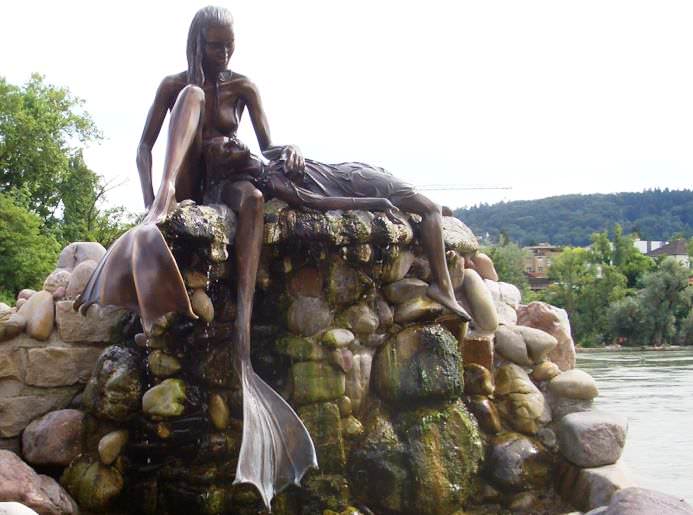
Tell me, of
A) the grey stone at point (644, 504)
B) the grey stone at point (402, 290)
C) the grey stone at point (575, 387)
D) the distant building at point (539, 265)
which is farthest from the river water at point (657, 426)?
the distant building at point (539, 265)

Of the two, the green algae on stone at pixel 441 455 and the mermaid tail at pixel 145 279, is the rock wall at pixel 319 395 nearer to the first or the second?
the green algae on stone at pixel 441 455

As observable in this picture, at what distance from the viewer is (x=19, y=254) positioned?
808 inches

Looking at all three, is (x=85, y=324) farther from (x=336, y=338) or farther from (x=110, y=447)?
(x=336, y=338)

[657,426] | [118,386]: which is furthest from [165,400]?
[657,426]

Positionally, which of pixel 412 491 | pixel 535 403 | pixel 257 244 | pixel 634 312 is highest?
pixel 257 244

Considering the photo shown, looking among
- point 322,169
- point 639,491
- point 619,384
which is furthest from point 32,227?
point 639,491

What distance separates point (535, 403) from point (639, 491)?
1.13 meters

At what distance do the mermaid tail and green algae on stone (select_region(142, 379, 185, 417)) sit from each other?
426 millimetres

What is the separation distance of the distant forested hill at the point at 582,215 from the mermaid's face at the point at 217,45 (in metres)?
110

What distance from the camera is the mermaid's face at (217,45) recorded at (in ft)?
16.9

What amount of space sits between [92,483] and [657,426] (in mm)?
5486

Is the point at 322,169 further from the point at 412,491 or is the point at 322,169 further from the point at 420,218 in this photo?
the point at 412,491

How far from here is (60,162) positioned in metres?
26.8

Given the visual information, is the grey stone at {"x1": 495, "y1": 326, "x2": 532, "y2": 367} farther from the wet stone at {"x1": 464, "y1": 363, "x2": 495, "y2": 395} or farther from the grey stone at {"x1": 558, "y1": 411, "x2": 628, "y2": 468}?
the grey stone at {"x1": 558, "y1": 411, "x2": 628, "y2": 468}
